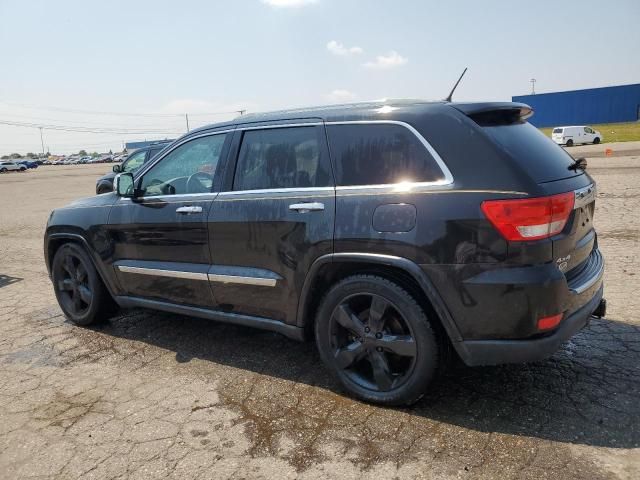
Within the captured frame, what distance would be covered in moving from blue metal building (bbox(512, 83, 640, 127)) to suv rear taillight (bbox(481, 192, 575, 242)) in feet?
238

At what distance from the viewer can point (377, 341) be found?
308 cm

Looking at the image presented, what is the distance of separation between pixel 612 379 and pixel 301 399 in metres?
2.01

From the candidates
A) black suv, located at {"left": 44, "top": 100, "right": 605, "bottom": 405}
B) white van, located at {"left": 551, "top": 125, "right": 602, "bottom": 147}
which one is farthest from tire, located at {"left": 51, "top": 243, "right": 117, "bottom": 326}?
white van, located at {"left": 551, "top": 125, "right": 602, "bottom": 147}

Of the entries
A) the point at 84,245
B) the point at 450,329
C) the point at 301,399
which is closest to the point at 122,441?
the point at 301,399

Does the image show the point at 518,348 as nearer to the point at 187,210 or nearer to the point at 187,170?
the point at 187,210

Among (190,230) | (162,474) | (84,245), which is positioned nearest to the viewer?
(162,474)

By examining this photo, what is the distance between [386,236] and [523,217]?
0.74 meters

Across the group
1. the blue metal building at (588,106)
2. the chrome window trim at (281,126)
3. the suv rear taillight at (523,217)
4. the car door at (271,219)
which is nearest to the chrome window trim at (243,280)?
the car door at (271,219)

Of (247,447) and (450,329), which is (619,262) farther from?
(247,447)

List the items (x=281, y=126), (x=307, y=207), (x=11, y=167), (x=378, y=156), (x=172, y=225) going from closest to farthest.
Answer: (x=378, y=156) → (x=307, y=207) → (x=281, y=126) → (x=172, y=225) → (x=11, y=167)

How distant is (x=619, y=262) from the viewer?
587 cm

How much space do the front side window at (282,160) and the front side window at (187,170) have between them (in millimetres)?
298

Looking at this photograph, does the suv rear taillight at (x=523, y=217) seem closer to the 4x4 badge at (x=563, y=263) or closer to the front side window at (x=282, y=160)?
the 4x4 badge at (x=563, y=263)

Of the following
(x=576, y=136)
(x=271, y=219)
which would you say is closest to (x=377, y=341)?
(x=271, y=219)
